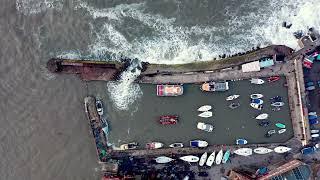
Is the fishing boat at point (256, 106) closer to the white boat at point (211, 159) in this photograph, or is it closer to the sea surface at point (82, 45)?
the sea surface at point (82, 45)

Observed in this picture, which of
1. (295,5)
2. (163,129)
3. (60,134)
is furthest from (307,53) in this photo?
(60,134)

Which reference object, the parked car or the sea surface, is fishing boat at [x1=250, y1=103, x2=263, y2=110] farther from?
the parked car

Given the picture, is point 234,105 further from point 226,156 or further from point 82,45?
point 82,45

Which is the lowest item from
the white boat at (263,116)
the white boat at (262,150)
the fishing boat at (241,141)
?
the white boat at (262,150)

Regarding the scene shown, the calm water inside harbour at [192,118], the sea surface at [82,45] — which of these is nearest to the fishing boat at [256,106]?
the calm water inside harbour at [192,118]

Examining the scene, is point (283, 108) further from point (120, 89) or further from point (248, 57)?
point (120, 89)

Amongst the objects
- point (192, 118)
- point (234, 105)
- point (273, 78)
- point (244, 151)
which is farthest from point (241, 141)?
point (273, 78)
